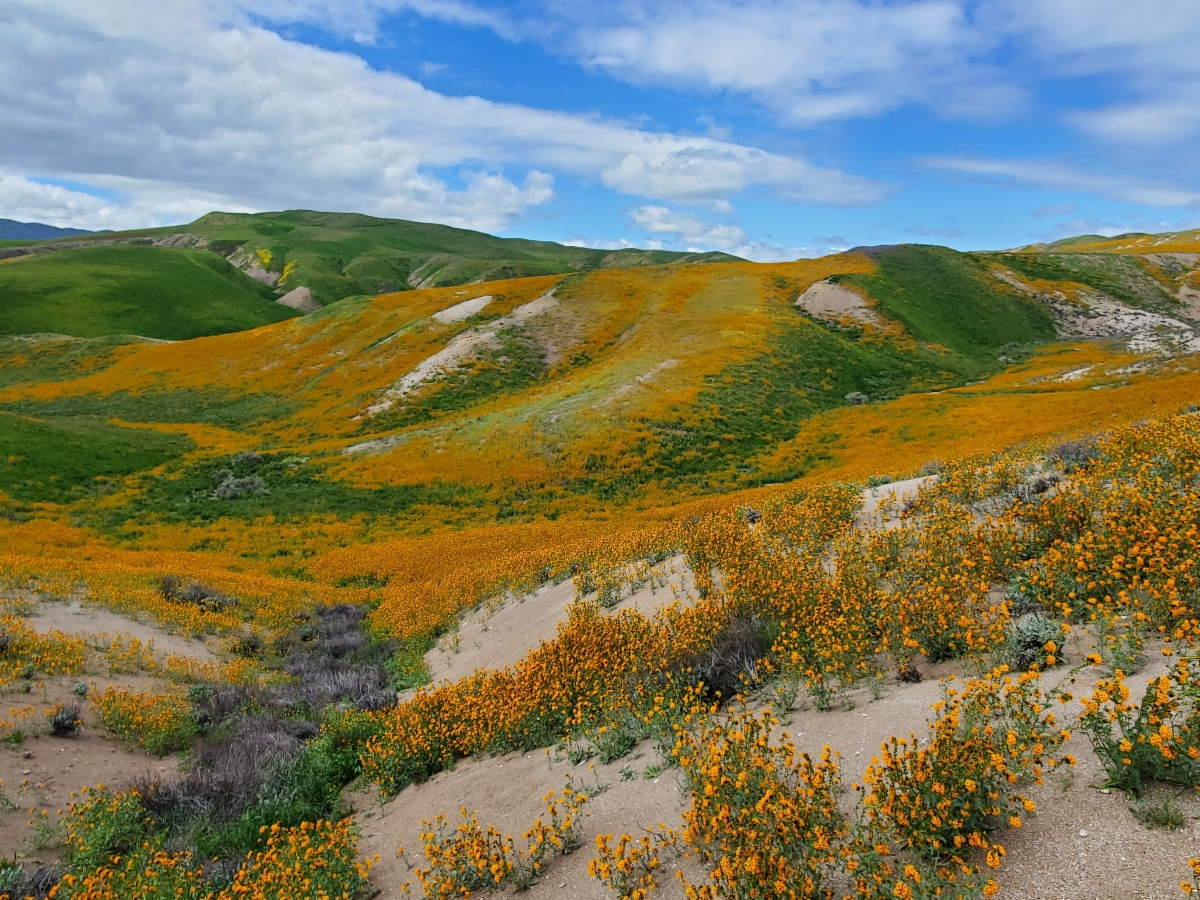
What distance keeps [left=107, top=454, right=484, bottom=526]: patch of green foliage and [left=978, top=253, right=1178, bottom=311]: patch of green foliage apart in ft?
260

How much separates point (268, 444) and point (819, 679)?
48.0m

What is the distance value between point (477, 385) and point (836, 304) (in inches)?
1429

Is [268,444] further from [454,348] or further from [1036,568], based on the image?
[1036,568]

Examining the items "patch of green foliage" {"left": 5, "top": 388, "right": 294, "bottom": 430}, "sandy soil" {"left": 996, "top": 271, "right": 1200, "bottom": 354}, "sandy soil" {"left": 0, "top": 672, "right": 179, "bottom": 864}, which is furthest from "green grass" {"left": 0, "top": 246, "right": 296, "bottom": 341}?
"sandy soil" {"left": 996, "top": 271, "right": 1200, "bottom": 354}

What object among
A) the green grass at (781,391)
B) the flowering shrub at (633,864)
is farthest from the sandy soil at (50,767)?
the green grass at (781,391)

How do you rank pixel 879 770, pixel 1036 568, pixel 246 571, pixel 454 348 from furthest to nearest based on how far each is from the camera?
pixel 454 348 → pixel 246 571 → pixel 1036 568 → pixel 879 770

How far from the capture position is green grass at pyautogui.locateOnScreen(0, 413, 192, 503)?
33594 mm

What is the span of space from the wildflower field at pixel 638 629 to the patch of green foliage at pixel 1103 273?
1611 inches

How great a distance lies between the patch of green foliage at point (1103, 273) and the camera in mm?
72938

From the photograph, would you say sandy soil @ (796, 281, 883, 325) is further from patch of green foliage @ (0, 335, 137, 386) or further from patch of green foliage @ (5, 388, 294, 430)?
patch of green foliage @ (0, 335, 137, 386)

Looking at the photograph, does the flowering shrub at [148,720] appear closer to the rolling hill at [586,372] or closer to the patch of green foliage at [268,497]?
the rolling hill at [586,372]

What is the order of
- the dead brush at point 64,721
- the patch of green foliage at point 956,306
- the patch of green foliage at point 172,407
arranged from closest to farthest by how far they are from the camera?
1. the dead brush at point 64,721
2. the patch of green foliage at point 172,407
3. the patch of green foliage at point 956,306

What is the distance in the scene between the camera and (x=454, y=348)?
5766cm

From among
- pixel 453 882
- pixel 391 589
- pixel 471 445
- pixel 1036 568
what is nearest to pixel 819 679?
pixel 1036 568
